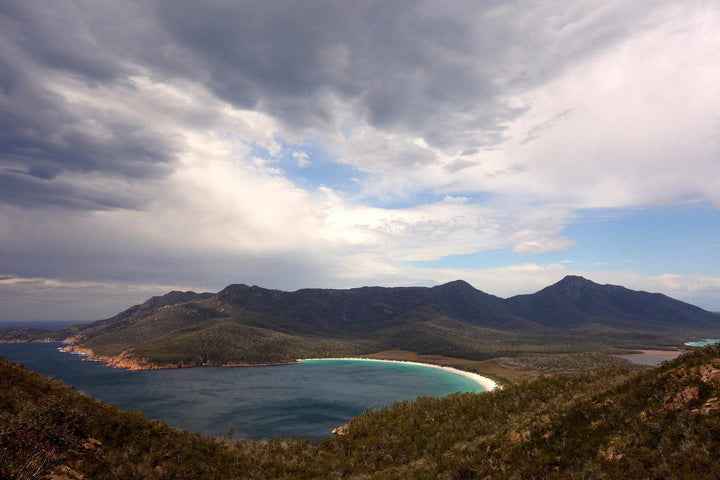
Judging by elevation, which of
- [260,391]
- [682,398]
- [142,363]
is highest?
[682,398]

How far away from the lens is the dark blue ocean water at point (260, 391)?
73.5 meters

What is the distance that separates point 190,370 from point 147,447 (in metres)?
147

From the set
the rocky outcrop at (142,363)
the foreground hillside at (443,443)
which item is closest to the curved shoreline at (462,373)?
the rocky outcrop at (142,363)

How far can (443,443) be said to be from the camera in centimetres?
2503

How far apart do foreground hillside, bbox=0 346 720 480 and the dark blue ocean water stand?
145ft

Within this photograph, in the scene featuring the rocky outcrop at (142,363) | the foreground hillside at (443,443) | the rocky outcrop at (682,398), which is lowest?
the rocky outcrop at (142,363)

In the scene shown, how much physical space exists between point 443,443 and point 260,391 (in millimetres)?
98557

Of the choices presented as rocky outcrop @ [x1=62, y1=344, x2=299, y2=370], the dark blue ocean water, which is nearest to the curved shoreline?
the dark blue ocean water

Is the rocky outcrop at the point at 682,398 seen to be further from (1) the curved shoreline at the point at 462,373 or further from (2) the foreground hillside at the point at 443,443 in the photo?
(1) the curved shoreline at the point at 462,373

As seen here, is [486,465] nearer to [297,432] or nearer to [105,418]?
[105,418]

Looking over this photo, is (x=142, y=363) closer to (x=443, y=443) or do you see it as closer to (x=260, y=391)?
(x=260, y=391)

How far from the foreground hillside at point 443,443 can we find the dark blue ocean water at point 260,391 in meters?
44.1

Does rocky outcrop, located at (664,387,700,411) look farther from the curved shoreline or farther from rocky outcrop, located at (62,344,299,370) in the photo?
rocky outcrop, located at (62,344,299,370)

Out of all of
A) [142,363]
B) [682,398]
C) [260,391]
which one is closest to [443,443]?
[682,398]
